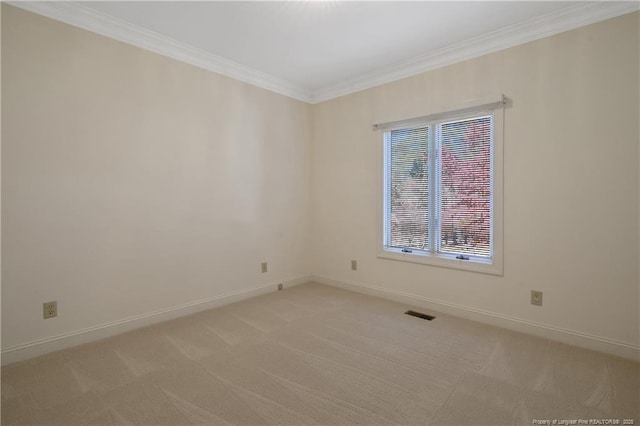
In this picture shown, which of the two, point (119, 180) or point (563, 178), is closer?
point (563, 178)

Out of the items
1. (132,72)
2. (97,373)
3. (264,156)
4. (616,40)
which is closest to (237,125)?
(264,156)

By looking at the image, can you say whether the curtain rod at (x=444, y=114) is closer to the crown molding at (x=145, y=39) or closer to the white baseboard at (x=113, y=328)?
the crown molding at (x=145, y=39)

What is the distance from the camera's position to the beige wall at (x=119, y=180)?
225cm

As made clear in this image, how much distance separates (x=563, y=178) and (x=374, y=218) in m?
1.82

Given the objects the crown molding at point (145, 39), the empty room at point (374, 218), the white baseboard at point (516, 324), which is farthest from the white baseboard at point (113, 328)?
the crown molding at point (145, 39)

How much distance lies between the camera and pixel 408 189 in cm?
354

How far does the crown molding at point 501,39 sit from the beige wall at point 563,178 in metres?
0.07

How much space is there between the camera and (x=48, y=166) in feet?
7.70

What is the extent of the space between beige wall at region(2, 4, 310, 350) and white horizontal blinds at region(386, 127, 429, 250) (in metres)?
1.46

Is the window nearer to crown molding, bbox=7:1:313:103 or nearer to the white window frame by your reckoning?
the white window frame

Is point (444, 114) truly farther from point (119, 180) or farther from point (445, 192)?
point (119, 180)

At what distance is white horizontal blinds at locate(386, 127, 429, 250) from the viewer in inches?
135

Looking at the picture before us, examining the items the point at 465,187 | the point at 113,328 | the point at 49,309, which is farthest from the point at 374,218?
the point at 49,309

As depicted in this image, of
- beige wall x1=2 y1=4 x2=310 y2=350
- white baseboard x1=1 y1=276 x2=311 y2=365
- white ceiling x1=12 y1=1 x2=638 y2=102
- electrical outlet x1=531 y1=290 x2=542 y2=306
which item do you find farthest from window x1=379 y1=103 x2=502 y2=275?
white baseboard x1=1 y1=276 x2=311 y2=365
